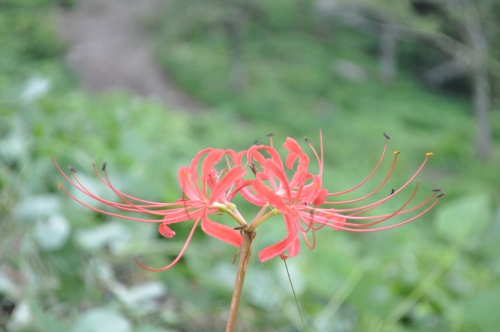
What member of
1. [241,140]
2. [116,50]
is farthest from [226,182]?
[116,50]

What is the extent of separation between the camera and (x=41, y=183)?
1865 millimetres

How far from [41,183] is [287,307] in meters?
0.85

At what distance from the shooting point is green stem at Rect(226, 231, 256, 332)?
0.73 meters

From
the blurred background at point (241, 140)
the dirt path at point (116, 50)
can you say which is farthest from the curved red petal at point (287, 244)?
the dirt path at point (116, 50)

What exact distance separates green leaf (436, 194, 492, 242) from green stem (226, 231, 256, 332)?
1235 mm

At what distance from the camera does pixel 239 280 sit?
2.44 feet

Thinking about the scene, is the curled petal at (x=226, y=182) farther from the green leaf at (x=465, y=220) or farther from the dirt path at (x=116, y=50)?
the dirt path at (x=116, y=50)

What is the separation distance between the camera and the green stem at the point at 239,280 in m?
0.73

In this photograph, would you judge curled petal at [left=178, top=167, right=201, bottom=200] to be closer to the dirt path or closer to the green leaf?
the green leaf

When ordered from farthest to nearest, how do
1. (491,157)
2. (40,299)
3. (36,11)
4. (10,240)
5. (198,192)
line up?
(36,11), (491,157), (10,240), (40,299), (198,192)

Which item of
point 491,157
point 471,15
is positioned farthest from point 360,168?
point 471,15

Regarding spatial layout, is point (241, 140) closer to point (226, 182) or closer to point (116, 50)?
point (226, 182)

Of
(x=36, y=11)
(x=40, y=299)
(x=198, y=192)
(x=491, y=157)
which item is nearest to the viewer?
(x=198, y=192)

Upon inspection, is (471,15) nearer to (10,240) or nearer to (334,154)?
(334,154)
